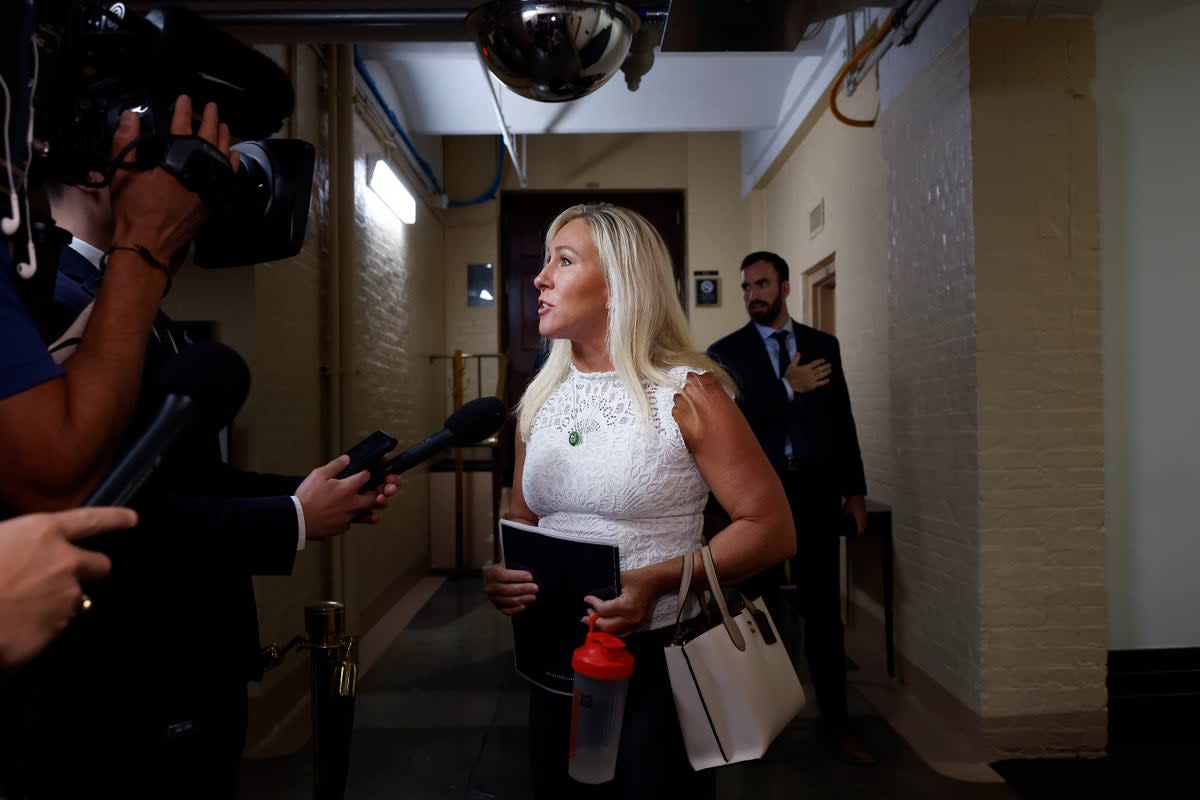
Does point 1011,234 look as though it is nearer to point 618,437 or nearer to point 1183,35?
point 1183,35

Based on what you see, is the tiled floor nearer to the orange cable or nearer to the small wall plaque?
the orange cable

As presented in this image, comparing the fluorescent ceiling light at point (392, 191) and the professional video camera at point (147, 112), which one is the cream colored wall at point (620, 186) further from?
the professional video camera at point (147, 112)

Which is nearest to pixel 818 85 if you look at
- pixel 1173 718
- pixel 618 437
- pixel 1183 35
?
pixel 1183 35

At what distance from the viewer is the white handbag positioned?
1254mm

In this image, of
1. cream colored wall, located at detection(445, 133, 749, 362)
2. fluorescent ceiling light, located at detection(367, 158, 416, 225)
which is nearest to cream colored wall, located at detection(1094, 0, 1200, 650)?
fluorescent ceiling light, located at detection(367, 158, 416, 225)

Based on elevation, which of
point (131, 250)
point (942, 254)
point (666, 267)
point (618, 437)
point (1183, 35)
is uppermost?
point (1183, 35)

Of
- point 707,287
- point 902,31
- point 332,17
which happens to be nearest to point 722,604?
point 332,17

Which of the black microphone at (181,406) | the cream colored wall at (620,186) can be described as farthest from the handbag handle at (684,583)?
the cream colored wall at (620,186)

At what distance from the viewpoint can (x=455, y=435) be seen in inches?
46.6

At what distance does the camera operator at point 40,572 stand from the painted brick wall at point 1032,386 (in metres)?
2.75

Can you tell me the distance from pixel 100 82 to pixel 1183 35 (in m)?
3.51

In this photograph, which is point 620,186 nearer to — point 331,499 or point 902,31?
point 902,31

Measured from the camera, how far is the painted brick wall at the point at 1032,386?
2.75 metres

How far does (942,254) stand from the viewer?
3.04 meters
